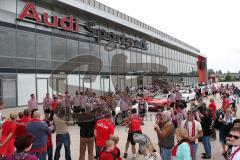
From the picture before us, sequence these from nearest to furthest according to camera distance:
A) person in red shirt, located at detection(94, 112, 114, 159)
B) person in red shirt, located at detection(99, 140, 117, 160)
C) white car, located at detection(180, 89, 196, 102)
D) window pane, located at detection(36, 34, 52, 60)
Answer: person in red shirt, located at detection(99, 140, 117, 160) → person in red shirt, located at detection(94, 112, 114, 159) → window pane, located at detection(36, 34, 52, 60) → white car, located at detection(180, 89, 196, 102)

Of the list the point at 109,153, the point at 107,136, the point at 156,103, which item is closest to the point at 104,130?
the point at 107,136

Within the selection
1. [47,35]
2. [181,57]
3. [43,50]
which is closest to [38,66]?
[43,50]

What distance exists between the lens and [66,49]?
2417cm

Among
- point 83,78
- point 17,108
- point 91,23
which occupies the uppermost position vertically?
point 91,23

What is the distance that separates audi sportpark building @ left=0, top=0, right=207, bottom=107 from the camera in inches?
729

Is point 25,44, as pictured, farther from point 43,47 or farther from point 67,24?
point 67,24

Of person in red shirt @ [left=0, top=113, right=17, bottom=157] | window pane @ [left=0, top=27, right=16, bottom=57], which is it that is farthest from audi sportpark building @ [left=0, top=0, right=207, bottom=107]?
person in red shirt @ [left=0, top=113, right=17, bottom=157]

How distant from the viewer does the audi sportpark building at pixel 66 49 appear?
729 inches

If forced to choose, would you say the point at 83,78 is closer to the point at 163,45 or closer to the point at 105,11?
the point at 105,11

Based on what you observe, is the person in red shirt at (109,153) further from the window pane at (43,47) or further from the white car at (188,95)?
the white car at (188,95)

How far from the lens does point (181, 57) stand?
63500 mm

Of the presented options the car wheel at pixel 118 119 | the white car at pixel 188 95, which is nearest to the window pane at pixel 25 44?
the car wheel at pixel 118 119

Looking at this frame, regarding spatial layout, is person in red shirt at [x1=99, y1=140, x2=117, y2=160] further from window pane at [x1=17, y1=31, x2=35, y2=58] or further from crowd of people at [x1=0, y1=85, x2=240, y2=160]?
window pane at [x1=17, y1=31, x2=35, y2=58]

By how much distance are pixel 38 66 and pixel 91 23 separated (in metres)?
9.01
